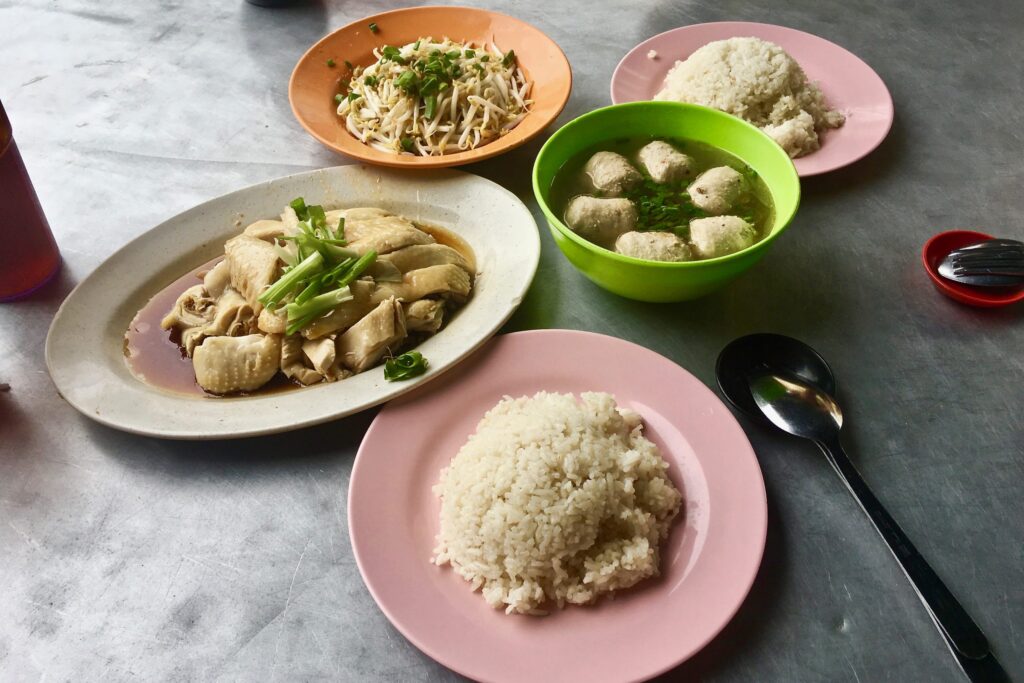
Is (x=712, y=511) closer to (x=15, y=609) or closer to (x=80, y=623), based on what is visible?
(x=80, y=623)

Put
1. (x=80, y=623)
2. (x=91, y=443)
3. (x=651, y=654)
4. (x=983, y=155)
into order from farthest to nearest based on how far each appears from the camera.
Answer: (x=983, y=155), (x=91, y=443), (x=80, y=623), (x=651, y=654)

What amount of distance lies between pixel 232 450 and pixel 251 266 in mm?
468

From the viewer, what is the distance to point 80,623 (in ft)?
4.53

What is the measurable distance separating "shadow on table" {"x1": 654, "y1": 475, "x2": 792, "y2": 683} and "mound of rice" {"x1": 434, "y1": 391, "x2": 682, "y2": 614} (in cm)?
18

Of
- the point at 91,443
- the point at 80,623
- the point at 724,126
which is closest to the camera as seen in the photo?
the point at 80,623

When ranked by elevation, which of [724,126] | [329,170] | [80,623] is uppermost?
[724,126]

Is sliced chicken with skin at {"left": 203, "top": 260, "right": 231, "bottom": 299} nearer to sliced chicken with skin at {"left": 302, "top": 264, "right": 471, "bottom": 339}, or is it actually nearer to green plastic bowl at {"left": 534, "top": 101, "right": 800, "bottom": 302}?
sliced chicken with skin at {"left": 302, "top": 264, "right": 471, "bottom": 339}

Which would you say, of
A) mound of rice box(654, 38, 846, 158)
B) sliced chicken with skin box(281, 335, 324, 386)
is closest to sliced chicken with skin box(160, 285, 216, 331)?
sliced chicken with skin box(281, 335, 324, 386)

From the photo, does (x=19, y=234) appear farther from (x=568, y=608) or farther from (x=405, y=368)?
(x=568, y=608)

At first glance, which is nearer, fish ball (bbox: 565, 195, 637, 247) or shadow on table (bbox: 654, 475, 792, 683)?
shadow on table (bbox: 654, 475, 792, 683)

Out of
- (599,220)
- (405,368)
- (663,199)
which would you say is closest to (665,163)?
(663,199)

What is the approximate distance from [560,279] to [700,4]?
1.85 metres

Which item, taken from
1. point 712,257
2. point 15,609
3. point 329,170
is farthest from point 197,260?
point 712,257

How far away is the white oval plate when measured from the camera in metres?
1.57
